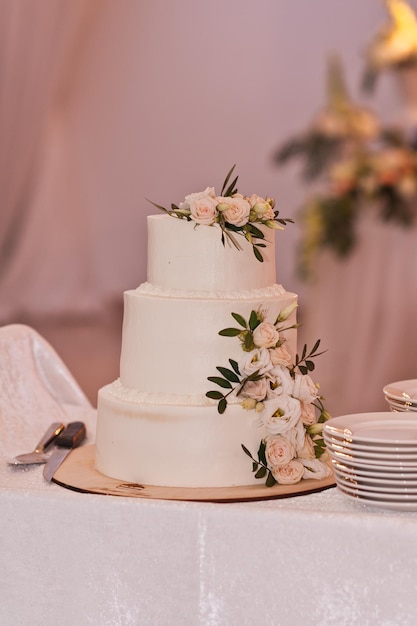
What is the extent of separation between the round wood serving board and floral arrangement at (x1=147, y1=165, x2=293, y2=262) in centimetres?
42

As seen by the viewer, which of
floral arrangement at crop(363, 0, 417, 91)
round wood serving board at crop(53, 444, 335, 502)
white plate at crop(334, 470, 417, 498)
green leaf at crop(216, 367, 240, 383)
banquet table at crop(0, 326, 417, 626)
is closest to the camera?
banquet table at crop(0, 326, 417, 626)

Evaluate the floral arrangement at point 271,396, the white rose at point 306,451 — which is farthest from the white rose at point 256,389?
the white rose at point 306,451

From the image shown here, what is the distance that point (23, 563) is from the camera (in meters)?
1.45

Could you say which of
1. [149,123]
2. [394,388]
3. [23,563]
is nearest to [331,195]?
[149,123]

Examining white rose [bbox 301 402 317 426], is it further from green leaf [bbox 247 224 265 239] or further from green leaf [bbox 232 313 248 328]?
green leaf [bbox 247 224 265 239]

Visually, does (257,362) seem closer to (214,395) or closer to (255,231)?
(214,395)

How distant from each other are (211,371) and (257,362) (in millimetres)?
94

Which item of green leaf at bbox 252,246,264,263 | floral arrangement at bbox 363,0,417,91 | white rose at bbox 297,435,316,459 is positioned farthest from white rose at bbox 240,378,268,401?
floral arrangement at bbox 363,0,417,91

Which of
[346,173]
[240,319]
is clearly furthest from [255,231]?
[346,173]

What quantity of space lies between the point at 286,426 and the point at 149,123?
6574 millimetres

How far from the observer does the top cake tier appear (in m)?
1.72

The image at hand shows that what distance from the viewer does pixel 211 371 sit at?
65.9 inches

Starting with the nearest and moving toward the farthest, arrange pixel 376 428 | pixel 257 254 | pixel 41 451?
pixel 376 428
pixel 257 254
pixel 41 451

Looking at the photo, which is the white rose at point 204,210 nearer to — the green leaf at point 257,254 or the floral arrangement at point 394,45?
the green leaf at point 257,254
